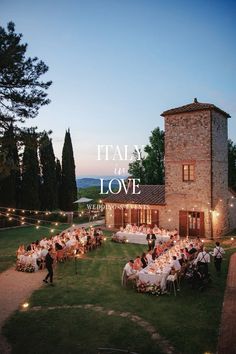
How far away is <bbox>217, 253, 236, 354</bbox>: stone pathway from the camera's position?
316 inches

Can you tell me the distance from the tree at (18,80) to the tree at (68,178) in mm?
20081

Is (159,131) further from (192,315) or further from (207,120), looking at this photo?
(192,315)

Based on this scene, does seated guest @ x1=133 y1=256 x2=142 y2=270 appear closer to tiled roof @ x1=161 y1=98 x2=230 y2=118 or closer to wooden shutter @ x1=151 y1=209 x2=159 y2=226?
wooden shutter @ x1=151 y1=209 x2=159 y2=226

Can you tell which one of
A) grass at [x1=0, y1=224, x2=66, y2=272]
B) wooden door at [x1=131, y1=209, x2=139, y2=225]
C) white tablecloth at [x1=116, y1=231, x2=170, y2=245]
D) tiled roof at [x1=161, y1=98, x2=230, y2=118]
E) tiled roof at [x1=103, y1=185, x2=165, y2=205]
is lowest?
grass at [x1=0, y1=224, x2=66, y2=272]

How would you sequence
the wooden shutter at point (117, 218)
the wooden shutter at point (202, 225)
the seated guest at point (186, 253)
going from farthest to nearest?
the wooden shutter at point (117, 218) → the wooden shutter at point (202, 225) → the seated guest at point (186, 253)

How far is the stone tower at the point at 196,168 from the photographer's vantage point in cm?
2272

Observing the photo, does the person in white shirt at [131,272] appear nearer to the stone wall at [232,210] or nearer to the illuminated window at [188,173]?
the illuminated window at [188,173]

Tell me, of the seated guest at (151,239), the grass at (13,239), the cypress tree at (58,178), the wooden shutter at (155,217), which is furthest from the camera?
the cypress tree at (58,178)

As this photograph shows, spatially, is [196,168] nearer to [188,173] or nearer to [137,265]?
[188,173]

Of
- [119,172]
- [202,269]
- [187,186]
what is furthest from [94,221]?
[202,269]

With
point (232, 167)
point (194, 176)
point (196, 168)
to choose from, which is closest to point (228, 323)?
point (194, 176)

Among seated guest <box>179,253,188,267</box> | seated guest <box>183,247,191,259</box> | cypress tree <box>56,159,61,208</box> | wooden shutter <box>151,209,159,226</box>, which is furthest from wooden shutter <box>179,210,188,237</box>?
cypress tree <box>56,159,61,208</box>

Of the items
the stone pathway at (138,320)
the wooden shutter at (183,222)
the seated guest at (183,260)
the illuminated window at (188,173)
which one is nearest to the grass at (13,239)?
the stone pathway at (138,320)

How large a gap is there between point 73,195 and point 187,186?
59.5ft
